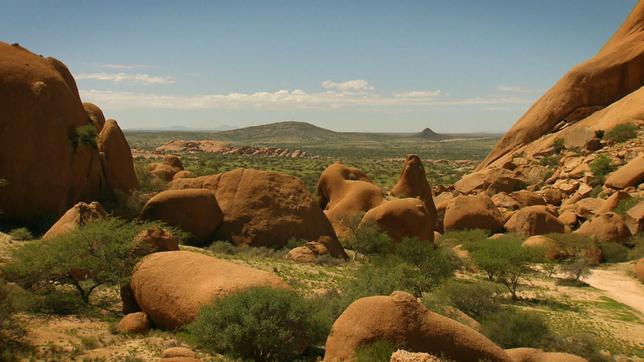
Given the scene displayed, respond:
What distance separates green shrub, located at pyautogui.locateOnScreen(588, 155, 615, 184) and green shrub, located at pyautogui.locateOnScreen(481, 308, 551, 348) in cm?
2901

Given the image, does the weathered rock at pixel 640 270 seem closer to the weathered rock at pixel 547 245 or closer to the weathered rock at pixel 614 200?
the weathered rock at pixel 547 245

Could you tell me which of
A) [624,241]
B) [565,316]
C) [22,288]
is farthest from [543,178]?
[22,288]

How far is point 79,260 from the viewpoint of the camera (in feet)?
45.9

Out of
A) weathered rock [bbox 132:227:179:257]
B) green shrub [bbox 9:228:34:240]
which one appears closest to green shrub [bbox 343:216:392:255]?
weathered rock [bbox 132:227:179:257]

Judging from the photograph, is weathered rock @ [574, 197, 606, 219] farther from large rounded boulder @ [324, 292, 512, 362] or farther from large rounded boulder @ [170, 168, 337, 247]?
large rounded boulder @ [324, 292, 512, 362]

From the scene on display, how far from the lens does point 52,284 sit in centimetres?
1439

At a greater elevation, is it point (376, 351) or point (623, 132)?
point (623, 132)

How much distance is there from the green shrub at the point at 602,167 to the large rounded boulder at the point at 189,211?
3072 centimetres

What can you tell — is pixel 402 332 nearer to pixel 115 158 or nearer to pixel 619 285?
pixel 619 285

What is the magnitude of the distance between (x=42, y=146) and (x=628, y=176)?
120 ft

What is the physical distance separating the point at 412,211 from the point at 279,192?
6.88 meters

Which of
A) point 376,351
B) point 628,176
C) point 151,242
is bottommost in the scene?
point 376,351

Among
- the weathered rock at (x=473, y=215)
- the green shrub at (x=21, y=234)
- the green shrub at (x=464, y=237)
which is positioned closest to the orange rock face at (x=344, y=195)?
the green shrub at (x=464, y=237)

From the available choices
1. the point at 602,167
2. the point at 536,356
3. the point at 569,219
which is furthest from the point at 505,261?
the point at 602,167
